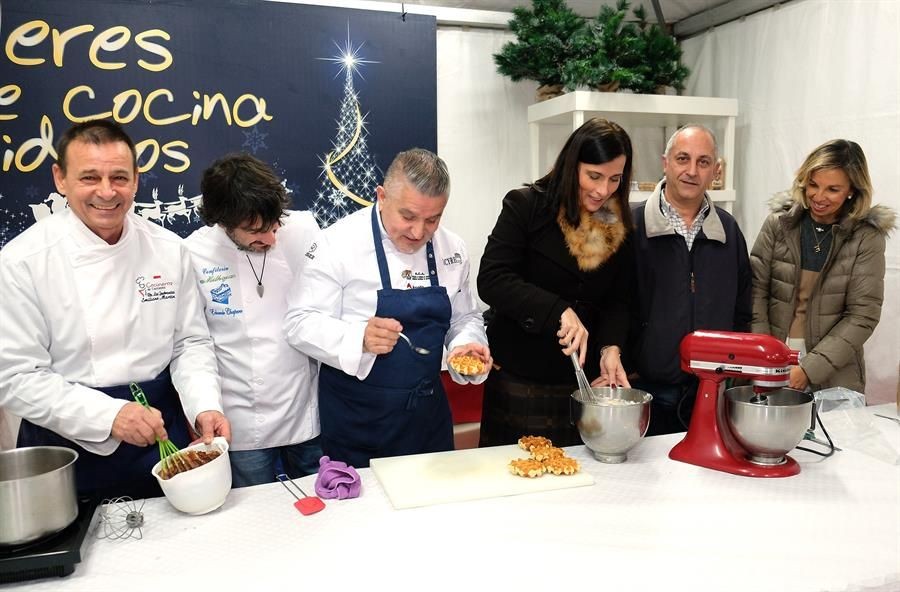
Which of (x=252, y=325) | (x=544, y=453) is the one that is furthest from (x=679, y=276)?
(x=252, y=325)

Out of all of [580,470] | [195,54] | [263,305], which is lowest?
[580,470]

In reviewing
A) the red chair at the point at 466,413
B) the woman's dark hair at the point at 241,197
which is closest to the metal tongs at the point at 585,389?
the woman's dark hair at the point at 241,197

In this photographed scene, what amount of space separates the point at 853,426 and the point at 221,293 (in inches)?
83.0

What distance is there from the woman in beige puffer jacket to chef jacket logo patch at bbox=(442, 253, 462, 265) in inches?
54.4

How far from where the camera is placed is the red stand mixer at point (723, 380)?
75.2 inches

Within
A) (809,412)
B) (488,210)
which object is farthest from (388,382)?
(488,210)

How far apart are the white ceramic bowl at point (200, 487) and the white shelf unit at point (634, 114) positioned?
2.65 m

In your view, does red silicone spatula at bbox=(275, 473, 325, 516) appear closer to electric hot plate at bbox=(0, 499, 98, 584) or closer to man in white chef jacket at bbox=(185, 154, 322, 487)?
electric hot plate at bbox=(0, 499, 98, 584)

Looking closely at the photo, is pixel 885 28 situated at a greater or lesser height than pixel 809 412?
greater

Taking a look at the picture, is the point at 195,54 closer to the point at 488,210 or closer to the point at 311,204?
the point at 311,204

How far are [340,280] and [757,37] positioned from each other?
3.05 metres

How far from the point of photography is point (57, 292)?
184 cm

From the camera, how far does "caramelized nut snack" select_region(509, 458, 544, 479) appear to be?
73.2 inches

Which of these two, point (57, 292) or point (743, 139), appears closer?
point (57, 292)
